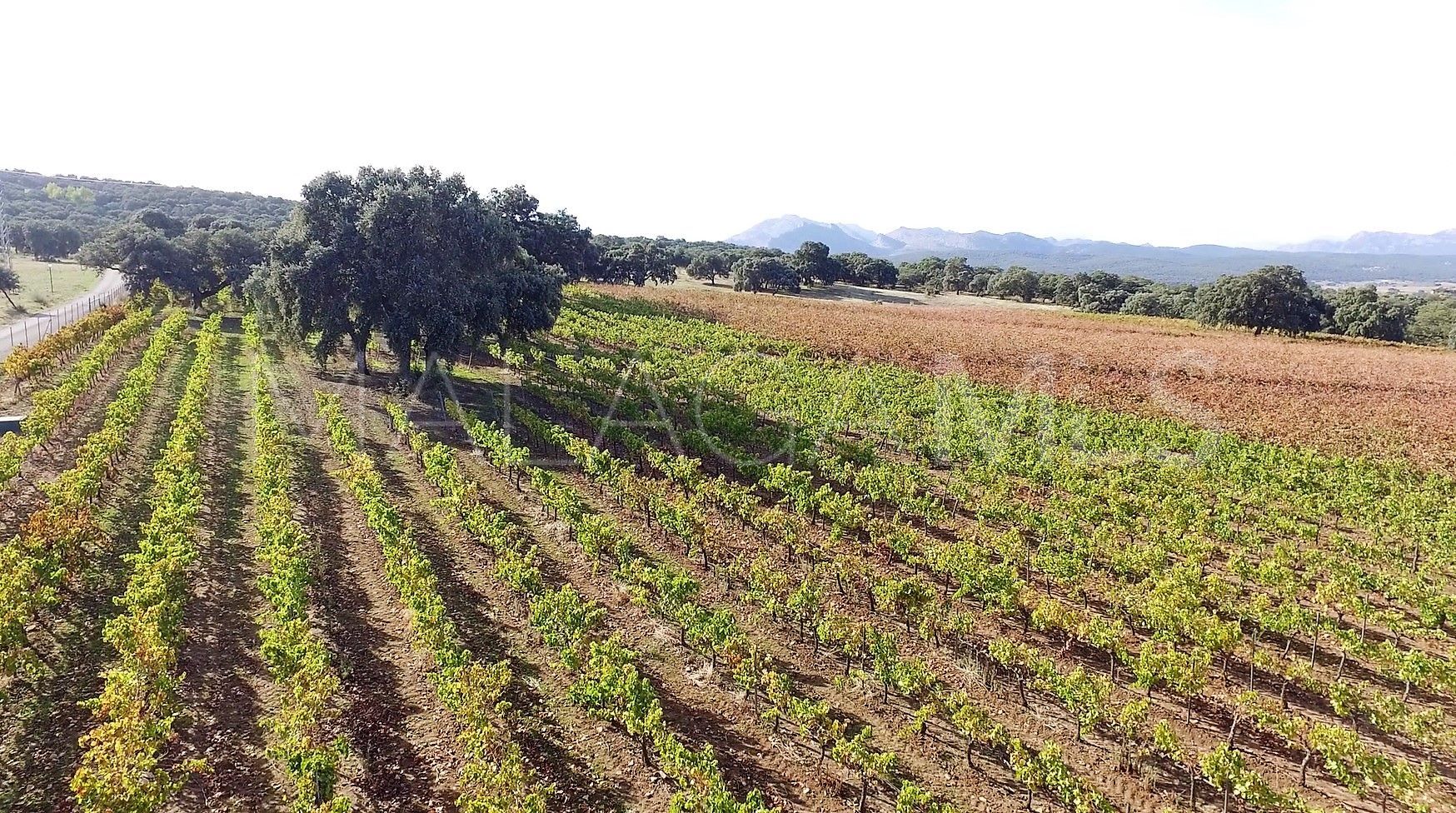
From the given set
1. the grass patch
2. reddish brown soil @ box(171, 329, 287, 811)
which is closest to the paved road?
the grass patch

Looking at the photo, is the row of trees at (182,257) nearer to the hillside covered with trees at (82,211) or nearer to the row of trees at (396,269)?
the hillside covered with trees at (82,211)

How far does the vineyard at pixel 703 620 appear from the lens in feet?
38.7

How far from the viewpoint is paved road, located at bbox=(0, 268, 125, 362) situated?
4531cm

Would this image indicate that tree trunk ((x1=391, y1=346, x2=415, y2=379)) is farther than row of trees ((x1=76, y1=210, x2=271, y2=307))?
No

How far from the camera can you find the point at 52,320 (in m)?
52.8

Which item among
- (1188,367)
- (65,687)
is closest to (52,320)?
(65,687)

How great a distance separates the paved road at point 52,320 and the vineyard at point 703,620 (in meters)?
26.0

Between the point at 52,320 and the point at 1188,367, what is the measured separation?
8584cm

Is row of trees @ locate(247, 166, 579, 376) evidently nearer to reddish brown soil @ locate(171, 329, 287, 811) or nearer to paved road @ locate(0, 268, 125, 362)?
reddish brown soil @ locate(171, 329, 287, 811)

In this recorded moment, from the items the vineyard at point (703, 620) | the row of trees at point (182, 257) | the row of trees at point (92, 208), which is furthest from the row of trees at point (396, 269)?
the row of trees at point (92, 208)

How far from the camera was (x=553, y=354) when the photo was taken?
45719mm

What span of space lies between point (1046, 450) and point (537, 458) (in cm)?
2141

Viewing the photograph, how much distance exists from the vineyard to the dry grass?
212 inches

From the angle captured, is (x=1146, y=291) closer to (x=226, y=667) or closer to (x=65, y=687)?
(x=226, y=667)
